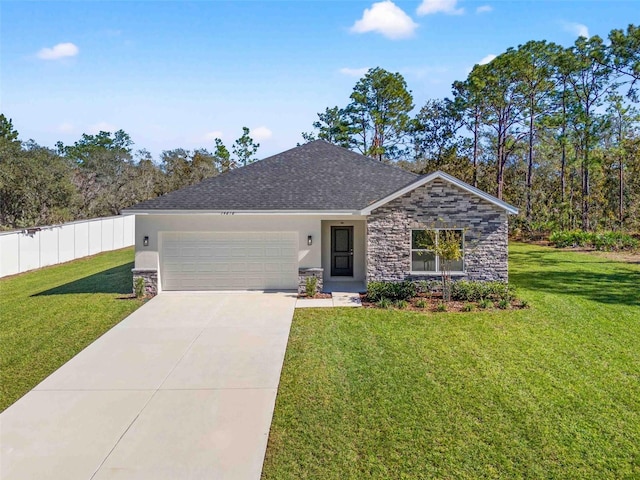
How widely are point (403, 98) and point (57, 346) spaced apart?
32857mm

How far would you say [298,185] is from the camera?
15.1 meters

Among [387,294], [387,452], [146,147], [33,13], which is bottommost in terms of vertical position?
[387,452]

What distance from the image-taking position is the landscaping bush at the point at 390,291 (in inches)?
483

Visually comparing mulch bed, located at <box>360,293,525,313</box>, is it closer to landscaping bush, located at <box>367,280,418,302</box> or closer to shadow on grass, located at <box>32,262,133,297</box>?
landscaping bush, located at <box>367,280,418,302</box>

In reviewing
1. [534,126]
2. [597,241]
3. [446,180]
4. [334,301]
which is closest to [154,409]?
[334,301]

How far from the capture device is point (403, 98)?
35500mm

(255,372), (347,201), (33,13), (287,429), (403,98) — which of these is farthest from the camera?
(403,98)

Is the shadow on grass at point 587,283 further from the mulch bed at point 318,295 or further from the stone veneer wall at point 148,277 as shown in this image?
the stone veneer wall at point 148,277

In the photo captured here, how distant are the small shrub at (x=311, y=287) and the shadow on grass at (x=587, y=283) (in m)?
7.25

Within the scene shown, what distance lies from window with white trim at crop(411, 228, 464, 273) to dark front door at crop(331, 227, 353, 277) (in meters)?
2.98

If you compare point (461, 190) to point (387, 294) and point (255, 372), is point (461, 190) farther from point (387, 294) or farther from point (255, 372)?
point (255, 372)

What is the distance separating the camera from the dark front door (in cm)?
1548

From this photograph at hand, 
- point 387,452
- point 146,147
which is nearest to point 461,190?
point 387,452

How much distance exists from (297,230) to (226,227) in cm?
235
